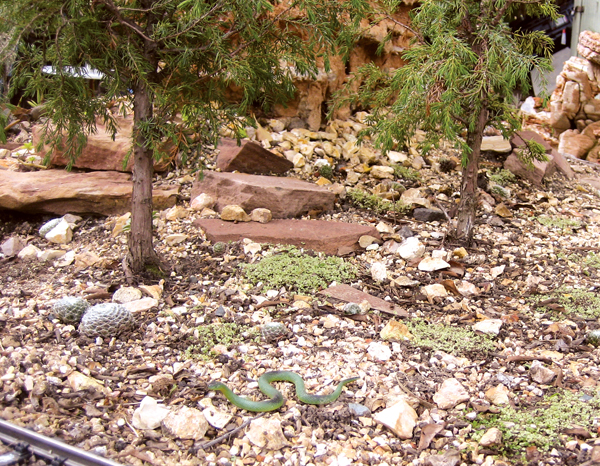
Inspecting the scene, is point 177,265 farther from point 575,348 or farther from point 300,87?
point 300,87

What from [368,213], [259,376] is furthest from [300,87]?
[259,376]

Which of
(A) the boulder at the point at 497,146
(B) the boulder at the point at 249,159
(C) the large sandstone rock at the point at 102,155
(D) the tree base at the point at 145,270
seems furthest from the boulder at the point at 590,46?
(D) the tree base at the point at 145,270

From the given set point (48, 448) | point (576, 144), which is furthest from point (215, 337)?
point (576, 144)

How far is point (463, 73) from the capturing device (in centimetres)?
435

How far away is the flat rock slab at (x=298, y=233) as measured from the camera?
5066 mm

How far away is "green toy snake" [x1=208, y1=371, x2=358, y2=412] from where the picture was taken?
9.66ft

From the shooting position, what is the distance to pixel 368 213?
603 cm

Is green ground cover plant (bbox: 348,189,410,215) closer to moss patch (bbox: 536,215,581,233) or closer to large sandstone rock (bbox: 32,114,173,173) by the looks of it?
moss patch (bbox: 536,215,581,233)

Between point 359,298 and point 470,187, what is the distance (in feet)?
6.04

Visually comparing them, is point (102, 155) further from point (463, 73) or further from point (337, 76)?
point (463, 73)

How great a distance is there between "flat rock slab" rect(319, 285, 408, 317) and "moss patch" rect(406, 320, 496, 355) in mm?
199

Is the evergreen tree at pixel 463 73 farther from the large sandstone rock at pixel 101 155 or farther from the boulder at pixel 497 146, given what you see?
the large sandstone rock at pixel 101 155

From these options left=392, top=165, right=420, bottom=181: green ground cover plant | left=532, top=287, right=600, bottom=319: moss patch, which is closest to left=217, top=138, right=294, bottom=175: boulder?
left=392, top=165, right=420, bottom=181: green ground cover plant

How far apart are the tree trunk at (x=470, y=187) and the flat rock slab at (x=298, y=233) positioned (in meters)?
0.87
